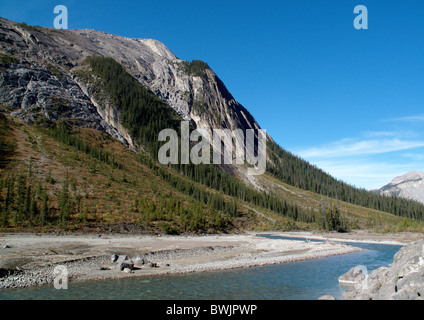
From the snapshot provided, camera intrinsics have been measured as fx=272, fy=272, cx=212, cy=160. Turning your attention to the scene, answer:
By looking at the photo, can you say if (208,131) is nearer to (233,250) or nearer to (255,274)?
(233,250)

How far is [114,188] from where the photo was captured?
243ft

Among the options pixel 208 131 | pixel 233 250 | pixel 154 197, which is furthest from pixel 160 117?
pixel 233 250

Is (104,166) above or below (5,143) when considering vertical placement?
below

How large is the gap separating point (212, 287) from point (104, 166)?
7470 cm

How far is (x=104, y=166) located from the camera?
3447 inches

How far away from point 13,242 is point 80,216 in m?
17.7

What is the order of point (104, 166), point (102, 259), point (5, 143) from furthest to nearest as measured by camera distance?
point (104, 166), point (5, 143), point (102, 259)

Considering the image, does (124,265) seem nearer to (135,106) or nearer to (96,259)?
(96,259)

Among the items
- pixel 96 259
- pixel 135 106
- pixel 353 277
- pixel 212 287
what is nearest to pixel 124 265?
pixel 96 259

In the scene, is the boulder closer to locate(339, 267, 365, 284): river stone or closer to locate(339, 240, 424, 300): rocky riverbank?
locate(339, 240, 424, 300): rocky riverbank

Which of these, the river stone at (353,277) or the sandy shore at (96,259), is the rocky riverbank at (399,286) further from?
the sandy shore at (96,259)

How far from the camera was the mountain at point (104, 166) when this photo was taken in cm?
5950

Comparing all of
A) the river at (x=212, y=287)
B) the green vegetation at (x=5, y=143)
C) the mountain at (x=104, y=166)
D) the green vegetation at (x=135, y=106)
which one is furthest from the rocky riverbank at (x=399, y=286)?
the green vegetation at (x=135, y=106)
